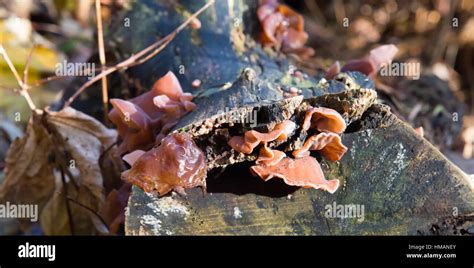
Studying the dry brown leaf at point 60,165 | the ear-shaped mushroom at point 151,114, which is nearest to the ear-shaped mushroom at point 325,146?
the ear-shaped mushroom at point 151,114

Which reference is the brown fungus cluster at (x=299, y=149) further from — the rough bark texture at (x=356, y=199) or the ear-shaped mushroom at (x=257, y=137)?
the rough bark texture at (x=356, y=199)

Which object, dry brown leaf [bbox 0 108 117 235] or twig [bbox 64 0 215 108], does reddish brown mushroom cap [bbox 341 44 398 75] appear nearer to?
twig [bbox 64 0 215 108]

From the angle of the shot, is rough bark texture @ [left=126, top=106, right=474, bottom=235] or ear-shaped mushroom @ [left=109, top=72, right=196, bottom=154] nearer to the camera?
rough bark texture @ [left=126, top=106, right=474, bottom=235]

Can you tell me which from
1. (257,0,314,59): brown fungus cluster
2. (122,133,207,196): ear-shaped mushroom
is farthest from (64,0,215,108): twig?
(122,133,207,196): ear-shaped mushroom

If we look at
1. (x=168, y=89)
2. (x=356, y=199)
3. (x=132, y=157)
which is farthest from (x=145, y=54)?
(x=356, y=199)
